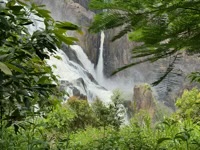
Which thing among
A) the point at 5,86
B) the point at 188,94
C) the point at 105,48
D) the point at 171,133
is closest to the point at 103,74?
the point at 105,48

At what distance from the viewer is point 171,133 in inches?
94.0

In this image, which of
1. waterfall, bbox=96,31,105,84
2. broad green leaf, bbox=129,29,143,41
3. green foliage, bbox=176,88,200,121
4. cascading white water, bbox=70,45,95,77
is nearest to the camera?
broad green leaf, bbox=129,29,143,41

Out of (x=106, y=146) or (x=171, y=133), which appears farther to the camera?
(x=171, y=133)

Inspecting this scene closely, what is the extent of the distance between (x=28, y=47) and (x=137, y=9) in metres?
0.43

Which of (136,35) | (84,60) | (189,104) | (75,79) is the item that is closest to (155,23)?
(136,35)

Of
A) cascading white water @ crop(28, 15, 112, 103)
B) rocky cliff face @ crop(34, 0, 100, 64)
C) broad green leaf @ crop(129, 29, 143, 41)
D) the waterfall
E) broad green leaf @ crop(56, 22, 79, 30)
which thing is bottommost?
broad green leaf @ crop(56, 22, 79, 30)

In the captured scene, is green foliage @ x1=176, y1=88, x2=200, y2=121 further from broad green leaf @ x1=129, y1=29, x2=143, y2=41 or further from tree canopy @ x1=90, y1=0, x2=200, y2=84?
tree canopy @ x1=90, y1=0, x2=200, y2=84

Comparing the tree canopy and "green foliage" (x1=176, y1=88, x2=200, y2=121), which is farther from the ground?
"green foliage" (x1=176, y1=88, x2=200, y2=121)

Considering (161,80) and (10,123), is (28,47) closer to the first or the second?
(10,123)

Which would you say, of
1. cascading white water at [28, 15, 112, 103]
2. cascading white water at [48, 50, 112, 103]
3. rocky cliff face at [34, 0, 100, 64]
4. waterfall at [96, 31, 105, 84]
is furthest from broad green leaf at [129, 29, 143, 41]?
rocky cliff face at [34, 0, 100, 64]

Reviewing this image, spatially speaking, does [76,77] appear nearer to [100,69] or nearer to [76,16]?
[100,69]

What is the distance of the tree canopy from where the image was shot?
129cm

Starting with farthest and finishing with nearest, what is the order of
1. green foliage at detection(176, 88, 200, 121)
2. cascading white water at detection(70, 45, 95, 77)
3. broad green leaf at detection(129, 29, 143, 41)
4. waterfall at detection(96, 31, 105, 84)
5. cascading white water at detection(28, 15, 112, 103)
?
waterfall at detection(96, 31, 105, 84) → cascading white water at detection(70, 45, 95, 77) → cascading white water at detection(28, 15, 112, 103) → green foliage at detection(176, 88, 200, 121) → broad green leaf at detection(129, 29, 143, 41)

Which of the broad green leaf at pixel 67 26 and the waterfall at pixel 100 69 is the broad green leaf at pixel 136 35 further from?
the waterfall at pixel 100 69
